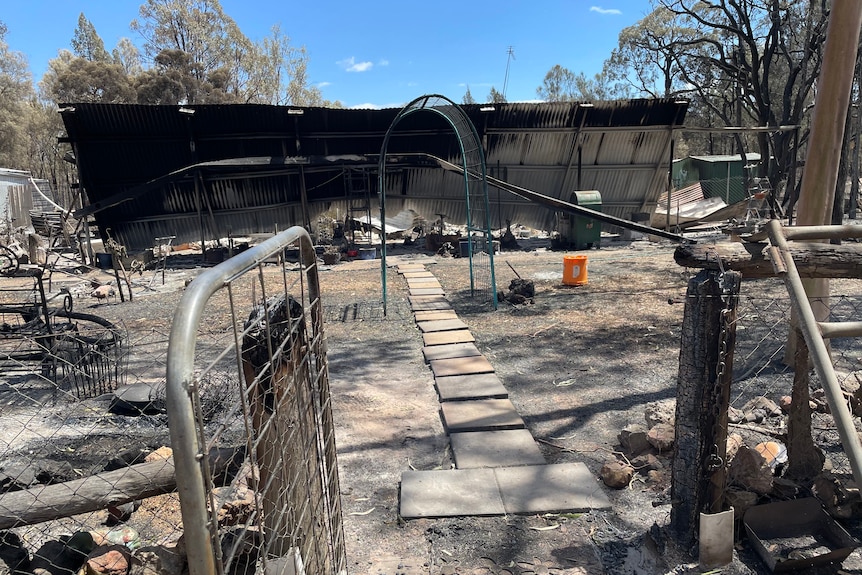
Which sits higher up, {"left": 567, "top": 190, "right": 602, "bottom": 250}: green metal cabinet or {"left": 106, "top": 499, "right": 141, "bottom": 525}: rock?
{"left": 567, "top": 190, "right": 602, "bottom": 250}: green metal cabinet

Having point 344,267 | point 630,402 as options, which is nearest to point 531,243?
point 344,267

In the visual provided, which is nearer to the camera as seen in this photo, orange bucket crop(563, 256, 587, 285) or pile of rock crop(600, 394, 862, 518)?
pile of rock crop(600, 394, 862, 518)

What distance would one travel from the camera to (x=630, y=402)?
4855 millimetres

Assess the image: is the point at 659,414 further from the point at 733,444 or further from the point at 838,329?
the point at 838,329

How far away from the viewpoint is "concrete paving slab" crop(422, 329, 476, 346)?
6.88 metres

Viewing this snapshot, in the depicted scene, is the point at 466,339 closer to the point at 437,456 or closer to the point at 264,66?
the point at 437,456

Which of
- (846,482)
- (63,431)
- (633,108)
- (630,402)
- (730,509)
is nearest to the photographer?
(730,509)

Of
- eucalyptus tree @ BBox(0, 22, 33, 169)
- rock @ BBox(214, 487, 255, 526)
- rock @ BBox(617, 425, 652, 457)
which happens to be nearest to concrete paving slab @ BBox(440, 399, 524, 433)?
rock @ BBox(617, 425, 652, 457)

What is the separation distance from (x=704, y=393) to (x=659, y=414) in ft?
5.59

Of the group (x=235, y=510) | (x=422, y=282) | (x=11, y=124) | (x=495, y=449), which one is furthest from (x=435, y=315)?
(x=11, y=124)

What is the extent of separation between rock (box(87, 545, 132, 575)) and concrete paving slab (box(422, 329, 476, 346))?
192 inches

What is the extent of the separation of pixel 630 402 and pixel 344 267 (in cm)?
988

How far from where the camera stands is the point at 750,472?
2973 mm

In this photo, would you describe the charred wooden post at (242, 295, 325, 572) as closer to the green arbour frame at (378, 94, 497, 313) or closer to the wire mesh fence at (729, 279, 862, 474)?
the wire mesh fence at (729, 279, 862, 474)
